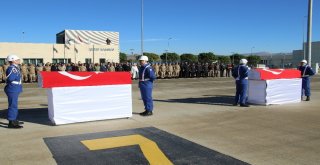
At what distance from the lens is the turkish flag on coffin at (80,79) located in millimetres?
8844

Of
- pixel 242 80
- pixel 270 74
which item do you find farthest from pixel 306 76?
pixel 242 80

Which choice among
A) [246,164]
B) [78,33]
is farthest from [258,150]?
[78,33]

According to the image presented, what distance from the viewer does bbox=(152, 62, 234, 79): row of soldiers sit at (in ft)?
109

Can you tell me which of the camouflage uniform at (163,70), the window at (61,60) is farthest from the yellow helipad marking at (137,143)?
the window at (61,60)

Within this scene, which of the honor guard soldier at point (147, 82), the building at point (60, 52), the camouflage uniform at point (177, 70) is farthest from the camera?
the building at point (60, 52)

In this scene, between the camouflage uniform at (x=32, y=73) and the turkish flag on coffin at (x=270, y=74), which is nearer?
the turkish flag on coffin at (x=270, y=74)

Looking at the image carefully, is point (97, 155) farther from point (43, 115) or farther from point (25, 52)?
point (25, 52)

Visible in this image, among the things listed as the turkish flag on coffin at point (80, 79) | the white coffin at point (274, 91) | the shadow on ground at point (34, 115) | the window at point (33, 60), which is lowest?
the shadow on ground at point (34, 115)

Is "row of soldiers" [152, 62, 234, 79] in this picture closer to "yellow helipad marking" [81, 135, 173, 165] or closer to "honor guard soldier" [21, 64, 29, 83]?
"honor guard soldier" [21, 64, 29, 83]

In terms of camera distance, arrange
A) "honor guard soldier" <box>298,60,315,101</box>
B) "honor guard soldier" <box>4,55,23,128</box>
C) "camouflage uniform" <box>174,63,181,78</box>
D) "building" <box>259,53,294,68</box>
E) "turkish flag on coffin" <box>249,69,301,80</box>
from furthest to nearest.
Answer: "building" <box>259,53,294,68</box> → "camouflage uniform" <box>174,63,181,78</box> → "honor guard soldier" <box>298,60,315,101</box> → "turkish flag on coffin" <box>249,69,301,80</box> → "honor guard soldier" <box>4,55,23,128</box>

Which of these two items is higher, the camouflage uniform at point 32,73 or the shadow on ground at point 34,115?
the camouflage uniform at point 32,73

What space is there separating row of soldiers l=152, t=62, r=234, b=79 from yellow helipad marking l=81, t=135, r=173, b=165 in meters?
25.5

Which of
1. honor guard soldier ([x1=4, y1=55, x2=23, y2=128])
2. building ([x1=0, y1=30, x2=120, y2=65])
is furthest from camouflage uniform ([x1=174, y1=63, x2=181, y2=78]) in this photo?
building ([x1=0, y1=30, x2=120, y2=65])

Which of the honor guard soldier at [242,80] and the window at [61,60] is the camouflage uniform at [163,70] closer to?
the honor guard soldier at [242,80]
